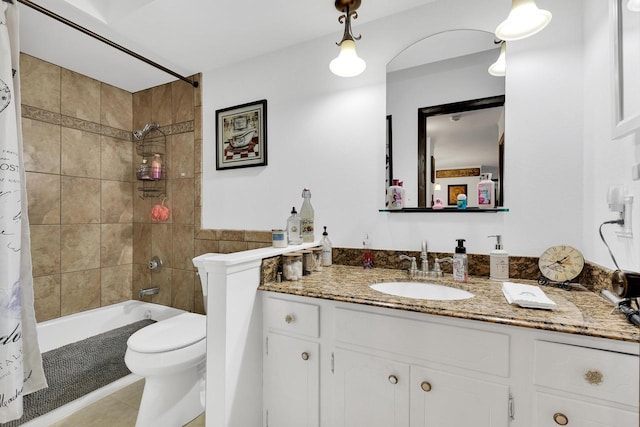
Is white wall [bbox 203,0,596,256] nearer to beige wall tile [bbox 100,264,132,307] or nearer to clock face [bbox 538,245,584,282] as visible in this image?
clock face [bbox 538,245,584,282]

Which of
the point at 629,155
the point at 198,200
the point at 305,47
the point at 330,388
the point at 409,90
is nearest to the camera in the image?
the point at 629,155

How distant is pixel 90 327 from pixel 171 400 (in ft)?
4.58

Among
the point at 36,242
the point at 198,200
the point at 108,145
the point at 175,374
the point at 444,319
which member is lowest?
the point at 175,374

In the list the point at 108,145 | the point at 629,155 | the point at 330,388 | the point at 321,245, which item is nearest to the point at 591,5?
the point at 629,155

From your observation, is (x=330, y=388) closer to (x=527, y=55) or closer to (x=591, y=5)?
(x=527, y=55)

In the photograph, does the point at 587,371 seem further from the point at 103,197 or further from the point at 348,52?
the point at 103,197

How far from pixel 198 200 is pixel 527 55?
7.73 feet

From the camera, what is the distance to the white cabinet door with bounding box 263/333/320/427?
1.20 meters

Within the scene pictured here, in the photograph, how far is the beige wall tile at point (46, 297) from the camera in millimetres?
2178

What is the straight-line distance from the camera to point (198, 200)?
2.41 metres

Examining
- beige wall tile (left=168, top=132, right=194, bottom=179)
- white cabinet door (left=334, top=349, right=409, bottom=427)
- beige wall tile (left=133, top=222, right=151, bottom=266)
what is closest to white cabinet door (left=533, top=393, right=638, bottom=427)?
white cabinet door (left=334, top=349, right=409, bottom=427)

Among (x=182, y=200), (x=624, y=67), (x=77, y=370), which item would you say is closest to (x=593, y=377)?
(x=624, y=67)

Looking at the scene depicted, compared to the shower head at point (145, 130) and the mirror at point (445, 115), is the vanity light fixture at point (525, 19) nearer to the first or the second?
the mirror at point (445, 115)

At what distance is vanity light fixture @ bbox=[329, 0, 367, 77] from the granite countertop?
43.4 inches
